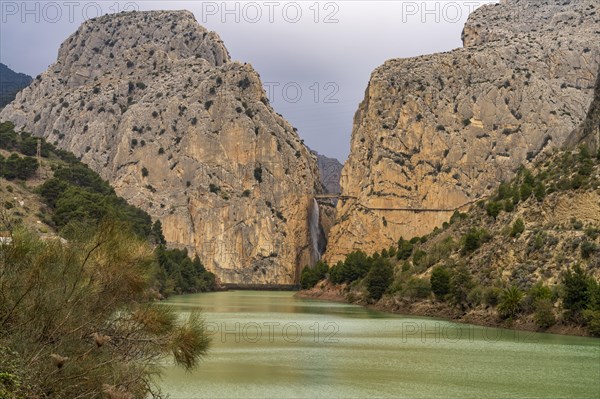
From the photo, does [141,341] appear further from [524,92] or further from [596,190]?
[524,92]

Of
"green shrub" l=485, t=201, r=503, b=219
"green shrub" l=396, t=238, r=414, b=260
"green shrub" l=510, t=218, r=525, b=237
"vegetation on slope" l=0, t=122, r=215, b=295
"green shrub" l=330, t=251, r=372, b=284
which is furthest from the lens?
"green shrub" l=330, t=251, r=372, b=284

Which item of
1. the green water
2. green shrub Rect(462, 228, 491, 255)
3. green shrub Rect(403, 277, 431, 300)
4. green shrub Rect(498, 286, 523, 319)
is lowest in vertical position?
the green water

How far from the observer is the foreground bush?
15.2 metres

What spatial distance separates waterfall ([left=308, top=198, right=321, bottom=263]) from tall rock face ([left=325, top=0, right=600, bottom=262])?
41.5ft

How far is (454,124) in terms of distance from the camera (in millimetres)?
165750

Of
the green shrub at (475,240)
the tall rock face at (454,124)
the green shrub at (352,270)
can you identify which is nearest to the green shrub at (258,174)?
the tall rock face at (454,124)

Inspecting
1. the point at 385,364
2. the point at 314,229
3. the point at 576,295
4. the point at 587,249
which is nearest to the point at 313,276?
the point at 314,229

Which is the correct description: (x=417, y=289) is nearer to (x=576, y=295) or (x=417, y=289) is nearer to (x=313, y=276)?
(x=576, y=295)

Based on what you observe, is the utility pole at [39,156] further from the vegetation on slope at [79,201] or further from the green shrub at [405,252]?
the green shrub at [405,252]

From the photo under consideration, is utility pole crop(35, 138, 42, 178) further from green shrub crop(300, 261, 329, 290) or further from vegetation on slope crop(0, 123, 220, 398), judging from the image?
vegetation on slope crop(0, 123, 220, 398)

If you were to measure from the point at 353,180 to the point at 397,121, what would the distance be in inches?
609

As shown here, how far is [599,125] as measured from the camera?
237 feet

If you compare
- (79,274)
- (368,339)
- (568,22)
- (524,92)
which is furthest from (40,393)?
(568,22)

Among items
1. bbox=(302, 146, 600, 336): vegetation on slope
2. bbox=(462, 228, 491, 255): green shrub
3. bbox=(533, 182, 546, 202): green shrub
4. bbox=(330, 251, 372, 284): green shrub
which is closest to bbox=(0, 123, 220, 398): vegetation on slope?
bbox=(302, 146, 600, 336): vegetation on slope
